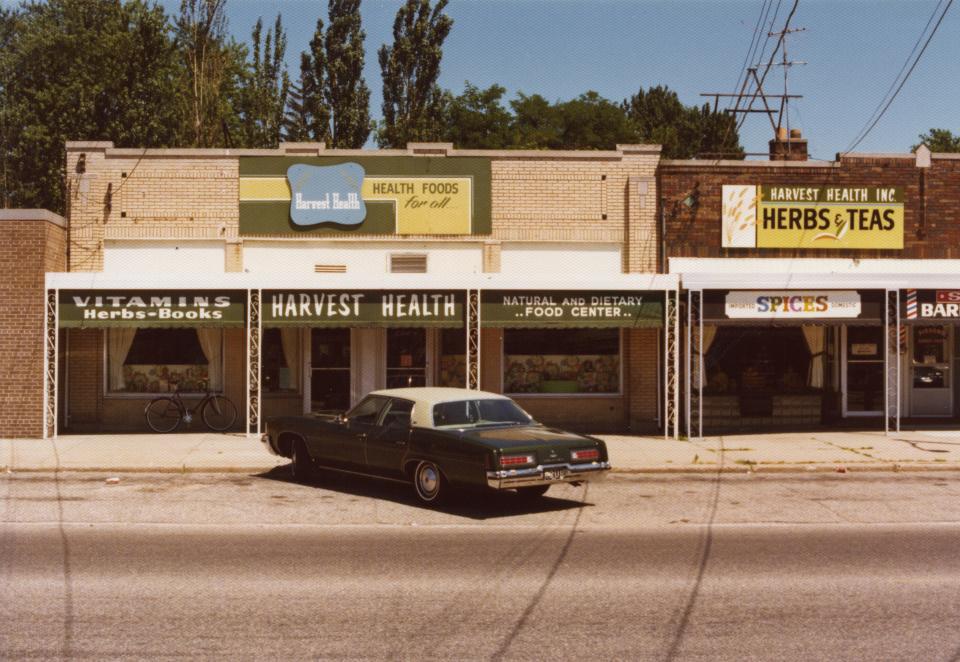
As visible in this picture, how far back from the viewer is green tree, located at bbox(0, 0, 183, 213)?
42.0m

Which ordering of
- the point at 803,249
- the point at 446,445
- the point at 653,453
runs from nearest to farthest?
the point at 446,445
the point at 653,453
the point at 803,249

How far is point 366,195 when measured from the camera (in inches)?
870

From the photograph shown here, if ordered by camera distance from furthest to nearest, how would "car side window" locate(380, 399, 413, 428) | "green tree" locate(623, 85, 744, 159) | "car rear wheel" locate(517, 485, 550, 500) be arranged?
1. "green tree" locate(623, 85, 744, 159)
2. "car rear wheel" locate(517, 485, 550, 500)
3. "car side window" locate(380, 399, 413, 428)

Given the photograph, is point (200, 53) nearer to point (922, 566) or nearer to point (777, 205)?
point (777, 205)

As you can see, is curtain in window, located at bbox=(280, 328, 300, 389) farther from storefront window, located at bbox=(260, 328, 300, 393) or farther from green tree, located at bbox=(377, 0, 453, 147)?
green tree, located at bbox=(377, 0, 453, 147)

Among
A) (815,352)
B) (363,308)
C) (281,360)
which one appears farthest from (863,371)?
(281,360)

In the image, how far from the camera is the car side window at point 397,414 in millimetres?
12859

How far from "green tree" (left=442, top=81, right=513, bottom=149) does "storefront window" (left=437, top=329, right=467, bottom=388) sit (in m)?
39.9

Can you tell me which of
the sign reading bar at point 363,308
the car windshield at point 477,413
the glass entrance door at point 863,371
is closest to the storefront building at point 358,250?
the sign reading bar at point 363,308

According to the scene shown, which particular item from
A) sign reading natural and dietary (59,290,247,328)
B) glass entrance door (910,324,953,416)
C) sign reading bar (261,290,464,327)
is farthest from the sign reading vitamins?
sign reading natural and dietary (59,290,247,328)

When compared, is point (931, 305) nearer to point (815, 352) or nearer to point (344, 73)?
point (815, 352)

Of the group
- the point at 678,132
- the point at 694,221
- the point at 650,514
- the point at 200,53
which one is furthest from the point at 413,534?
the point at 678,132

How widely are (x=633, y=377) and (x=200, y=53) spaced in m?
27.4

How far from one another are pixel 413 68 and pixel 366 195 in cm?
2524
